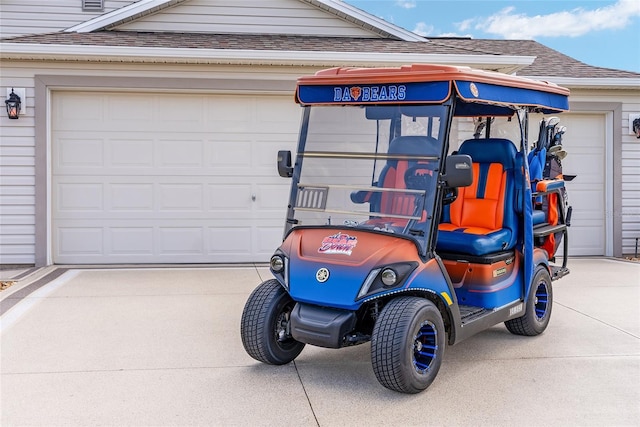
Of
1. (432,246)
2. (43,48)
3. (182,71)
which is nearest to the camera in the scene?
(432,246)

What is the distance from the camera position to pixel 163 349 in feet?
17.4

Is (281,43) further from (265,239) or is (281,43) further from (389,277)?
(389,277)

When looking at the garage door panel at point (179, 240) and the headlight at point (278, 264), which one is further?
the garage door panel at point (179, 240)

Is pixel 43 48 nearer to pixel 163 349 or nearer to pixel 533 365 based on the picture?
pixel 163 349

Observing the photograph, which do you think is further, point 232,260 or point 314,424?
point 232,260

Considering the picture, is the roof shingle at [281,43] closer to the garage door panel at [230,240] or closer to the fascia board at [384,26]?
the fascia board at [384,26]

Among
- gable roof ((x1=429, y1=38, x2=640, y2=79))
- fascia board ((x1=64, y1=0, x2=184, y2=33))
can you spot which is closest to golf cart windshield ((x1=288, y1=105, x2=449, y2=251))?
gable roof ((x1=429, y1=38, x2=640, y2=79))

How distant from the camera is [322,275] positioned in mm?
4363

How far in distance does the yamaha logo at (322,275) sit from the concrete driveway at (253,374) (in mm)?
721

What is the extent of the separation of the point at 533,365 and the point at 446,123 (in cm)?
192

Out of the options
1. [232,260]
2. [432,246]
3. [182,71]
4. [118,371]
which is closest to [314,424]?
[432,246]

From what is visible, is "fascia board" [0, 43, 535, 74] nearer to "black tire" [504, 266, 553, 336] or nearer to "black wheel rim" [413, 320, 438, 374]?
"black tire" [504, 266, 553, 336]

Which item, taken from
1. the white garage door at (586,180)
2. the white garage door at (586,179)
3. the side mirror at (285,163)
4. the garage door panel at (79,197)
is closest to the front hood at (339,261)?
the side mirror at (285,163)

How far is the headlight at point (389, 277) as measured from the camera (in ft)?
13.8
